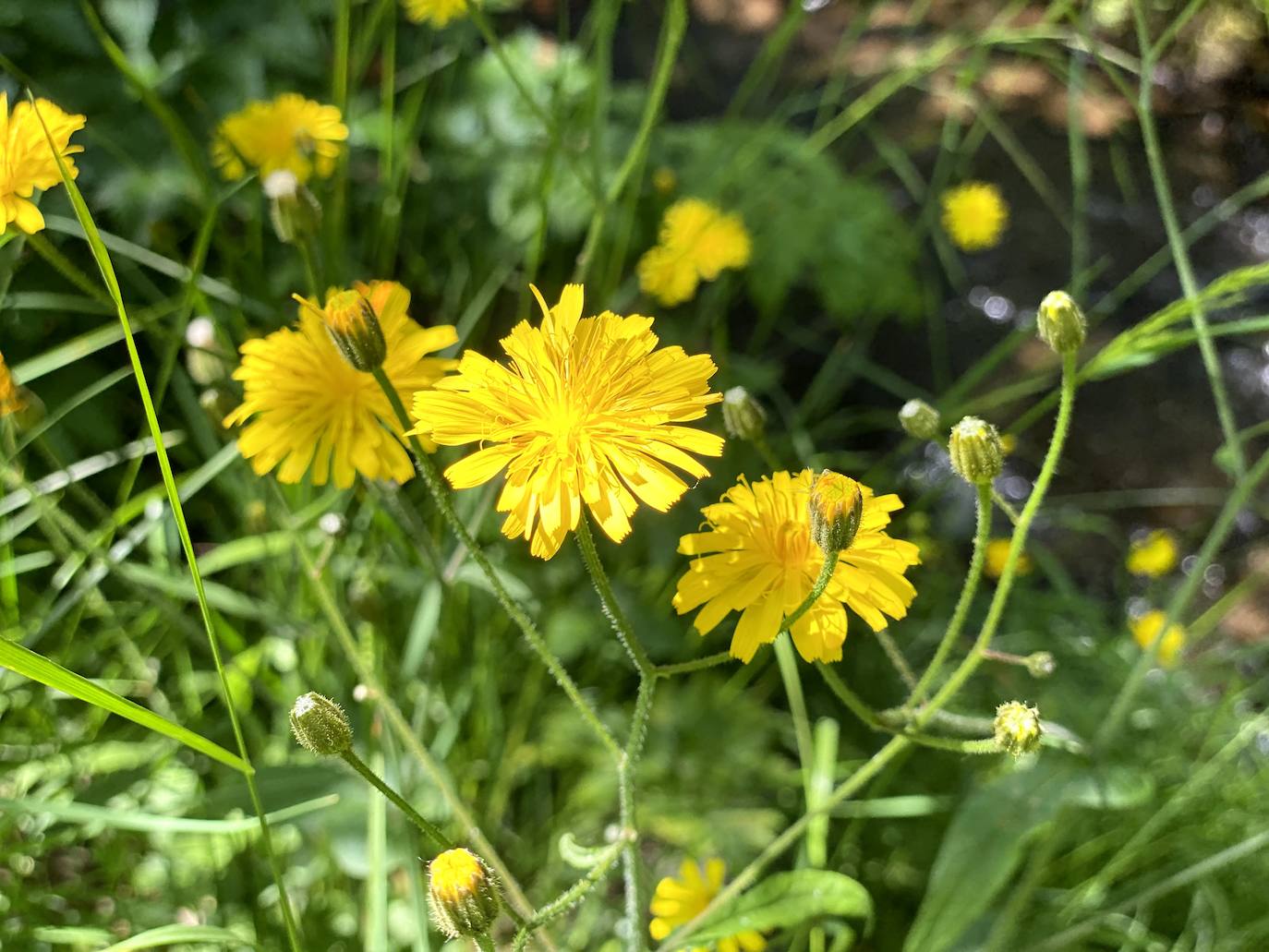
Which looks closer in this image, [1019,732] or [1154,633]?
[1019,732]

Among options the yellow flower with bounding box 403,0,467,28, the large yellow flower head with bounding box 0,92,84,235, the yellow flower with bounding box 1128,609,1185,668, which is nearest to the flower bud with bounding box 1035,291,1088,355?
the large yellow flower head with bounding box 0,92,84,235

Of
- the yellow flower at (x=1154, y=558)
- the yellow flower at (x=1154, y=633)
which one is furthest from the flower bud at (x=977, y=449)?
the yellow flower at (x=1154, y=558)

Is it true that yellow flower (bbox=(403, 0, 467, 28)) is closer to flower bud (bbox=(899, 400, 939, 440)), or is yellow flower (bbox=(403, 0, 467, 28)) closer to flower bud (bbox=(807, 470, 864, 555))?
flower bud (bbox=(899, 400, 939, 440))

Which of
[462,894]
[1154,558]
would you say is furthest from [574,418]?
→ [1154,558]

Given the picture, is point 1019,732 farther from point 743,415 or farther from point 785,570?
point 743,415

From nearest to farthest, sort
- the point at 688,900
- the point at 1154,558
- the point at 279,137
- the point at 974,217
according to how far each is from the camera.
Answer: the point at 688,900
the point at 279,137
the point at 1154,558
the point at 974,217

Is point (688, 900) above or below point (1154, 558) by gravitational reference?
below
